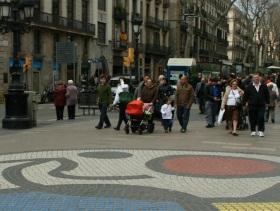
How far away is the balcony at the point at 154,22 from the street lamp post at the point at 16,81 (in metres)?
50.4

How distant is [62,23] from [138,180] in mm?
40034

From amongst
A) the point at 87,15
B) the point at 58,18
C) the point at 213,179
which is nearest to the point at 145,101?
the point at 213,179

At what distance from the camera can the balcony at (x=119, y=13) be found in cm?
5822

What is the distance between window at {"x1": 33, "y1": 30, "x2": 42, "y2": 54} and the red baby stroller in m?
29.7

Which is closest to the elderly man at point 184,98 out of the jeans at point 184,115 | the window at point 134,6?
the jeans at point 184,115

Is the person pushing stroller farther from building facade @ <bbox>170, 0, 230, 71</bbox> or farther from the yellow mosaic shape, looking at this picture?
building facade @ <bbox>170, 0, 230, 71</bbox>

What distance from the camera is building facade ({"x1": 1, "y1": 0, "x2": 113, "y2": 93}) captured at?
4369cm

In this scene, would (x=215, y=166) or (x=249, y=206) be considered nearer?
(x=249, y=206)

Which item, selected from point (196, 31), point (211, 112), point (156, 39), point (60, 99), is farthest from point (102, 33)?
point (211, 112)

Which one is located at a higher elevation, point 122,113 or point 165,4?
point 165,4

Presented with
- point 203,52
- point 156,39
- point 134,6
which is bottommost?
point 203,52

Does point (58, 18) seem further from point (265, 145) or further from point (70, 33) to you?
point (265, 145)

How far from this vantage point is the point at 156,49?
7088cm

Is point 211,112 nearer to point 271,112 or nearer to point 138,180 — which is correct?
point 271,112
